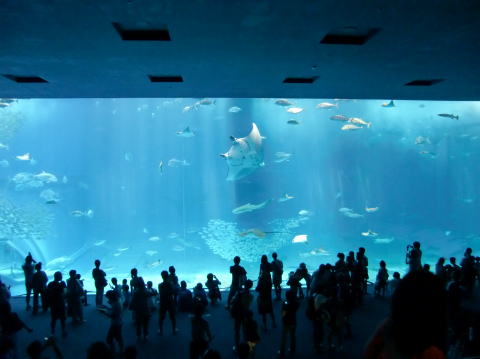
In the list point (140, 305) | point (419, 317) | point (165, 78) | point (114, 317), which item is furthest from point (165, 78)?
point (419, 317)

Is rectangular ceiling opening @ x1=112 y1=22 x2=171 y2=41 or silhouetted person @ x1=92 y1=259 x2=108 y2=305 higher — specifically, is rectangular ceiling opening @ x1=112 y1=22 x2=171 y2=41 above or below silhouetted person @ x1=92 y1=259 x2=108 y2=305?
above

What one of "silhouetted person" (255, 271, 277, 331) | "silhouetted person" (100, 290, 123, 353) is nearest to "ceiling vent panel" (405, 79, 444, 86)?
"silhouetted person" (255, 271, 277, 331)

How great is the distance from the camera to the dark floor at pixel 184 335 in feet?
17.4

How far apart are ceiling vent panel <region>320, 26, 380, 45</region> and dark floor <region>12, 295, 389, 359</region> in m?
5.14

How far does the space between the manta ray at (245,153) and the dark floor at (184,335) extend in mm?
11722

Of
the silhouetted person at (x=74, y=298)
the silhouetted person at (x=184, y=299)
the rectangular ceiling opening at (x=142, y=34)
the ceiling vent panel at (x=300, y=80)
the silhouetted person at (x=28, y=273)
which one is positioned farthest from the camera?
the silhouetted person at (x=28, y=273)

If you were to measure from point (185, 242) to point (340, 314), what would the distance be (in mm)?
37839

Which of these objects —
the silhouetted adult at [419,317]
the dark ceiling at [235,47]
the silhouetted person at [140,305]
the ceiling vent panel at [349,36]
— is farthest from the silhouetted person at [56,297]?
the ceiling vent panel at [349,36]

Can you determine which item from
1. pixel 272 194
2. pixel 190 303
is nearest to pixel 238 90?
pixel 190 303

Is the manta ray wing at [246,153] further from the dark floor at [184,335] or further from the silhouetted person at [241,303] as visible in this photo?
the silhouetted person at [241,303]

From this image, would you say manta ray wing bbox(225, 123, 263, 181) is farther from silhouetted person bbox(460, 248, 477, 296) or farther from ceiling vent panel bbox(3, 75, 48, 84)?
silhouetted person bbox(460, 248, 477, 296)

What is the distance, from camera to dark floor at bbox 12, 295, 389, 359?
5309 millimetres

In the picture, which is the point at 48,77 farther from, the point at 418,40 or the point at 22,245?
the point at 22,245

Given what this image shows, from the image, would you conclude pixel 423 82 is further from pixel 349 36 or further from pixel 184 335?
pixel 184 335
